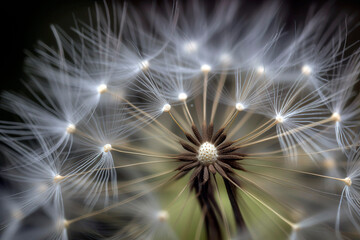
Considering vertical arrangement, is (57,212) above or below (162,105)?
below

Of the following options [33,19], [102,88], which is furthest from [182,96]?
[33,19]

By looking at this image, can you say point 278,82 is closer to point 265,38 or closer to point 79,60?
point 265,38

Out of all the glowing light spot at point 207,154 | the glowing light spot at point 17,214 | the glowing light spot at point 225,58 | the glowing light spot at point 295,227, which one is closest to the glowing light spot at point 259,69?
the glowing light spot at point 225,58

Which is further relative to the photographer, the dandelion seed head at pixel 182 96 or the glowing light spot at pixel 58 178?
the dandelion seed head at pixel 182 96

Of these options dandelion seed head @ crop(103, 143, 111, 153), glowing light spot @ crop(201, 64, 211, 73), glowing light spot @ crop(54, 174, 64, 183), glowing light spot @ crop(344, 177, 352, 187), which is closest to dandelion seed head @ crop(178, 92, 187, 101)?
glowing light spot @ crop(201, 64, 211, 73)

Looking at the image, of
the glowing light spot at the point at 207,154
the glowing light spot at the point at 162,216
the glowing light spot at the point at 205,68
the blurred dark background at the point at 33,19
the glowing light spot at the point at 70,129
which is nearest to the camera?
the glowing light spot at the point at 162,216

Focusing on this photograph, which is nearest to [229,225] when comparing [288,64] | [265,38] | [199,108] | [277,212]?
[277,212]

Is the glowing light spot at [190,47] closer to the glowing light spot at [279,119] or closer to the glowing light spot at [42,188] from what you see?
Result: the glowing light spot at [279,119]
